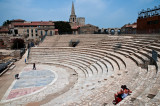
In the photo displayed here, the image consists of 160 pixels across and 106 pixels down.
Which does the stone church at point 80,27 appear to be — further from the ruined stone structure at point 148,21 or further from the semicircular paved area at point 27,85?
the semicircular paved area at point 27,85

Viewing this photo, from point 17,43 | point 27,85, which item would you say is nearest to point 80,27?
point 17,43

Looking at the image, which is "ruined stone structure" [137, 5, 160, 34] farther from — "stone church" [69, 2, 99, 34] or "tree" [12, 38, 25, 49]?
"tree" [12, 38, 25, 49]

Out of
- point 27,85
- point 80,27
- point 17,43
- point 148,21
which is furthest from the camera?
point 80,27

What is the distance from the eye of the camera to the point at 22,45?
43.6m

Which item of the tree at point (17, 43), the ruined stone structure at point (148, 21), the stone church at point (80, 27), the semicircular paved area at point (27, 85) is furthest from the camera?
the stone church at point (80, 27)

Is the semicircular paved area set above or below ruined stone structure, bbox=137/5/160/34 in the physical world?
below

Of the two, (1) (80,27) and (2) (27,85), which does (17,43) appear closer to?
(1) (80,27)

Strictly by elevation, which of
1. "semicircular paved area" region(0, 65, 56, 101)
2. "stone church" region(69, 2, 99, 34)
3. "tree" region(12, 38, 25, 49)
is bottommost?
"semicircular paved area" region(0, 65, 56, 101)

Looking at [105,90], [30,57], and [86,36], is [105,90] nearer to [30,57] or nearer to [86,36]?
[30,57]

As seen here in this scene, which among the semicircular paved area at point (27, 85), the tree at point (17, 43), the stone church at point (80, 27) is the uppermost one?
the stone church at point (80, 27)

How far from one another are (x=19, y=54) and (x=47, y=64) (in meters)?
9.01

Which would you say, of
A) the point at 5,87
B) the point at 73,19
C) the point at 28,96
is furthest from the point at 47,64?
the point at 73,19

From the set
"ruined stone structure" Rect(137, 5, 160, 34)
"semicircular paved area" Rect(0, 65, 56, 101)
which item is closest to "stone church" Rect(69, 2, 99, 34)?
"ruined stone structure" Rect(137, 5, 160, 34)

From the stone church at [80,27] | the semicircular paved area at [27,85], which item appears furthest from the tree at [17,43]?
the semicircular paved area at [27,85]
